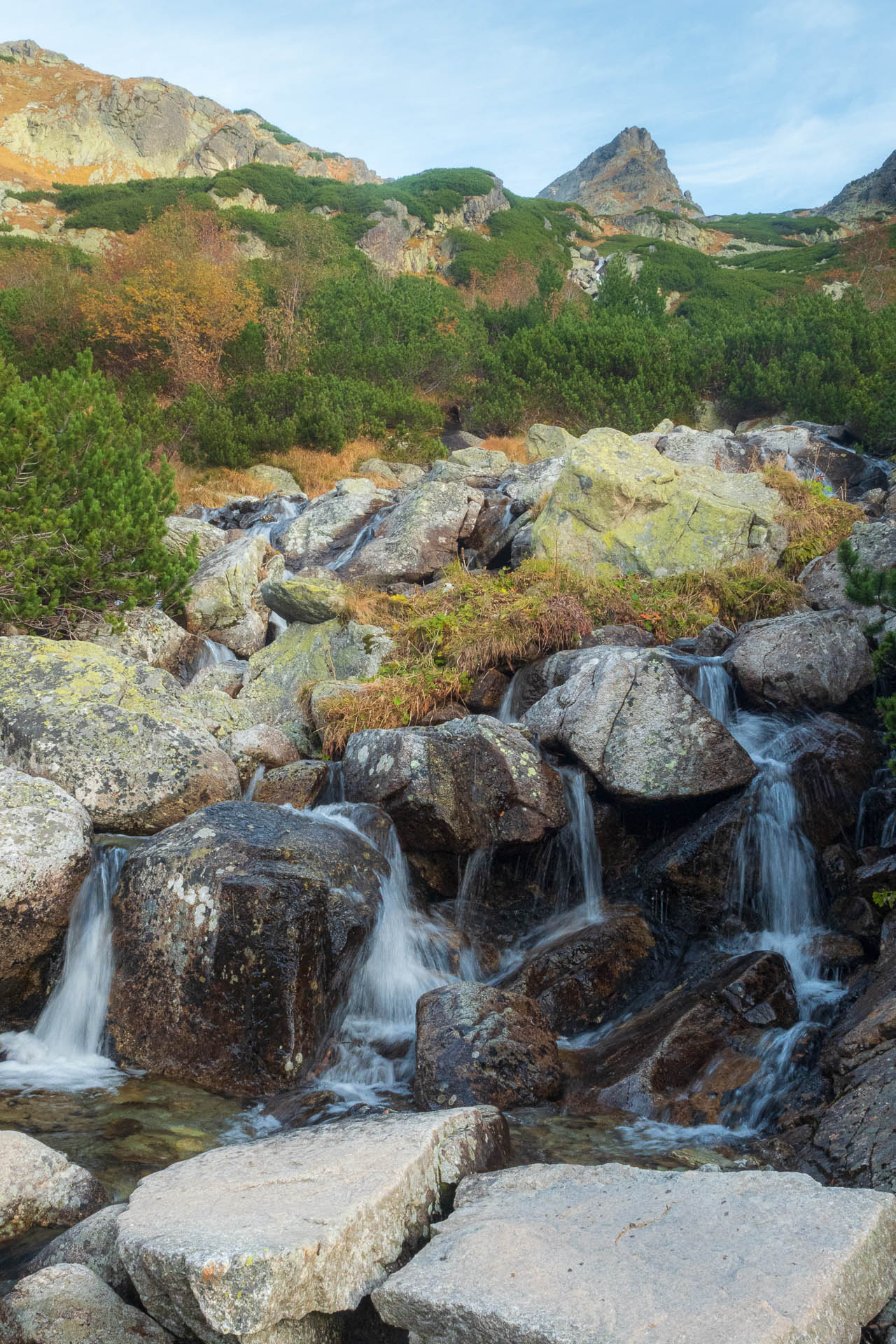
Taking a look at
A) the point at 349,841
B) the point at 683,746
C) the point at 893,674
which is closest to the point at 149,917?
the point at 349,841

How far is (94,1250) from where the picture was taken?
336 centimetres

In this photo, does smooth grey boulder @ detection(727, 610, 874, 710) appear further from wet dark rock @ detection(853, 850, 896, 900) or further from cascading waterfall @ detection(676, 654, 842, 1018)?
wet dark rock @ detection(853, 850, 896, 900)

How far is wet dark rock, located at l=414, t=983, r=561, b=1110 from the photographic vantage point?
5074 millimetres

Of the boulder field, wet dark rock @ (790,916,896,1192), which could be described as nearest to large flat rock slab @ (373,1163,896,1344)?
the boulder field

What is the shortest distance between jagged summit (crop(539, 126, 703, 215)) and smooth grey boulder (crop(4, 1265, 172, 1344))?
9131 cm

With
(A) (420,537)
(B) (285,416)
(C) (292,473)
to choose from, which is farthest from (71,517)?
(B) (285,416)

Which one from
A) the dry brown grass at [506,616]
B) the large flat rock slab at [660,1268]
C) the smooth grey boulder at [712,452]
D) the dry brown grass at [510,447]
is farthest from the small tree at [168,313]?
the large flat rock slab at [660,1268]

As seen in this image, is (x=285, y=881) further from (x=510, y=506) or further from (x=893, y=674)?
(x=510, y=506)

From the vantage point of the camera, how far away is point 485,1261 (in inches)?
109

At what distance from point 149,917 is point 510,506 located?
34.3 feet

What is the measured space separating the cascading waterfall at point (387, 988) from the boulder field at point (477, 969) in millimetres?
30

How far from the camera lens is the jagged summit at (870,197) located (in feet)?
194

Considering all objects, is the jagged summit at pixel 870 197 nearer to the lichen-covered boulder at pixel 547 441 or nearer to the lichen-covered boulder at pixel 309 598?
the lichen-covered boulder at pixel 547 441

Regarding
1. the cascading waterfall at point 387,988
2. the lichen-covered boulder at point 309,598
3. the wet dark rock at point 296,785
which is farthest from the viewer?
the lichen-covered boulder at point 309,598
